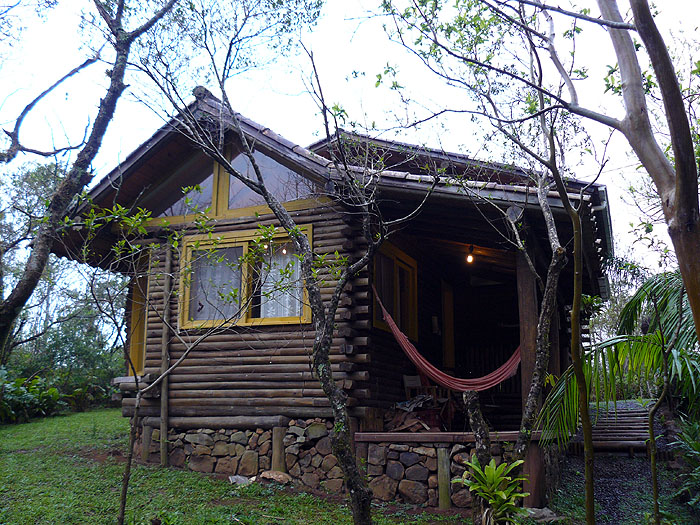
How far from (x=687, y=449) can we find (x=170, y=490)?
547cm

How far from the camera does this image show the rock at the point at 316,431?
7247 mm

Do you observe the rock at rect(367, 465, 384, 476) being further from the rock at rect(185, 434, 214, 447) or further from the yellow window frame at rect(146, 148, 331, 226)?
the yellow window frame at rect(146, 148, 331, 226)

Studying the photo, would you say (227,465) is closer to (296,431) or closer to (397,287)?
(296,431)

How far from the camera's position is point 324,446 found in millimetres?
7188

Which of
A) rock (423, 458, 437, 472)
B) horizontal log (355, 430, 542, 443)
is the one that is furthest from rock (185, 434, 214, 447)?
rock (423, 458, 437, 472)

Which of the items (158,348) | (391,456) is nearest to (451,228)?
(391,456)

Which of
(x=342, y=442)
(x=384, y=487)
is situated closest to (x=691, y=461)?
(x=384, y=487)

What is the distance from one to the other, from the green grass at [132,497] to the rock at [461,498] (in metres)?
0.31

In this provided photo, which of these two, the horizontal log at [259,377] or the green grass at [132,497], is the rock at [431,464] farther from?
the horizontal log at [259,377]

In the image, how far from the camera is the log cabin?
671 cm

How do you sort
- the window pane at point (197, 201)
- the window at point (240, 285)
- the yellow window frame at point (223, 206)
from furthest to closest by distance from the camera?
the window pane at point (197, 201), the yellow window frame at point (223, 206), the window at point (240, 285)

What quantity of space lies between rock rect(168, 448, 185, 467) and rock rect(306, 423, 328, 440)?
1687 millimetres

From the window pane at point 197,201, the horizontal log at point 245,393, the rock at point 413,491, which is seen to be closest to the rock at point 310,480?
the horizontal log at point 245,393

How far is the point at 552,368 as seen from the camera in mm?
7672
